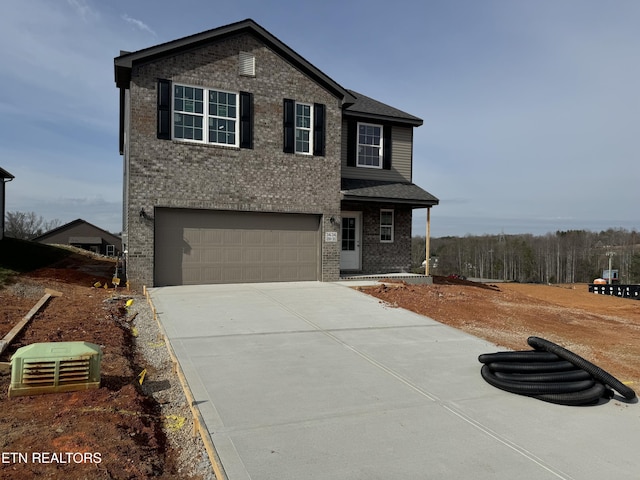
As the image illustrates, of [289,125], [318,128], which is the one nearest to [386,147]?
[318,128]

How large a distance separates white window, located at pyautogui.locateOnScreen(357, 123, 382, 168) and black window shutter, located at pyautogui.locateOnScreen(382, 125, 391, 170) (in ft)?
0.41

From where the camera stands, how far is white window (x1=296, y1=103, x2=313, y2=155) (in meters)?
14.1

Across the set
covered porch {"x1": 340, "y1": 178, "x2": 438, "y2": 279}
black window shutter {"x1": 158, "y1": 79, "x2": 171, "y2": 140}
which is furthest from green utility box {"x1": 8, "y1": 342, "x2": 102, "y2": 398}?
covered porch {"x1": 340, "y1": 178, "x2": 438, "y2": 279}

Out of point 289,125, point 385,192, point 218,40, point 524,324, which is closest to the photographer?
point 524,324

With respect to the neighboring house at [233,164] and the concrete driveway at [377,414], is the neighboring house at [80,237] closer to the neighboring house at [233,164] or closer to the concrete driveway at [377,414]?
the neighboring house at [233,164]

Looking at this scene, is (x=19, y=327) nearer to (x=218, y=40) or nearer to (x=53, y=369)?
(x=53, y=369)

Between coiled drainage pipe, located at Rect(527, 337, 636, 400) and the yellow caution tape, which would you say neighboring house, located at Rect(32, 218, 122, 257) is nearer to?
the yellow caution tape

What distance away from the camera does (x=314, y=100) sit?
46.8ft

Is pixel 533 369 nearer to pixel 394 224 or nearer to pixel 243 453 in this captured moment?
pixel 243 453

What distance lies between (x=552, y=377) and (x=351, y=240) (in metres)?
11.7

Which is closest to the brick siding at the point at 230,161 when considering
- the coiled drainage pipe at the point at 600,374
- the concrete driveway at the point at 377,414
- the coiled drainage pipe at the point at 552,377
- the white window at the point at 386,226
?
the white window at the point at 386,226

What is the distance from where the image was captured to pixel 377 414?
4184 mm

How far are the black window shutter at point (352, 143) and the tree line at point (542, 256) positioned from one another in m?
43.9

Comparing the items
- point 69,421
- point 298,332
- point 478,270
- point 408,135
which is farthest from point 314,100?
point 478,270
